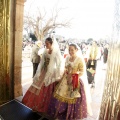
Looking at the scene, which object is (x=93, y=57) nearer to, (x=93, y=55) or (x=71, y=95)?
(x=93, y=55)

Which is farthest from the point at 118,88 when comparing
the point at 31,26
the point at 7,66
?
the point at 7,66

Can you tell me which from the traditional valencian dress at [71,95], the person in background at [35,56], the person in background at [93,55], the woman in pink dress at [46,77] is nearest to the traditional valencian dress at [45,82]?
the woman in pink dress at [46,77]

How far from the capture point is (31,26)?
2.48 meters

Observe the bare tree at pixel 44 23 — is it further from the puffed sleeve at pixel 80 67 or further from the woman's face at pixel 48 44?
the puffed sleeve at pixel 80 67

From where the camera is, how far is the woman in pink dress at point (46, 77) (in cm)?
223

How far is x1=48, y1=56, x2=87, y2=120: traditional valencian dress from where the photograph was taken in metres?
2.07

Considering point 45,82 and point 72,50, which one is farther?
point 45,82

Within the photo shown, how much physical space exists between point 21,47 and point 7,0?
81 centimetres

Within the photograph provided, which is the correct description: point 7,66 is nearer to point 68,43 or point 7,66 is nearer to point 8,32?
point 8,32

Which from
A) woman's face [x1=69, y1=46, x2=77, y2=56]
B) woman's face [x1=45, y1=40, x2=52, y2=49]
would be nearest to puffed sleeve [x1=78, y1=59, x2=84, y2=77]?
woman's face [x1=69, y1=46, x2=77, y2=56]

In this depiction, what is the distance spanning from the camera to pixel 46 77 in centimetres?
229

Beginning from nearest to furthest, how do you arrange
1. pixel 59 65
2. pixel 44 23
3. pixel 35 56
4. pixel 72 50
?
1. pixel 72 50
2. pixel 59 65
3. pixel 44 23
4. pixel 35 56

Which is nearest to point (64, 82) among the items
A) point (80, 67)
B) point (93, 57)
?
point (80, 67)

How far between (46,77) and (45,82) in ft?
0.25
